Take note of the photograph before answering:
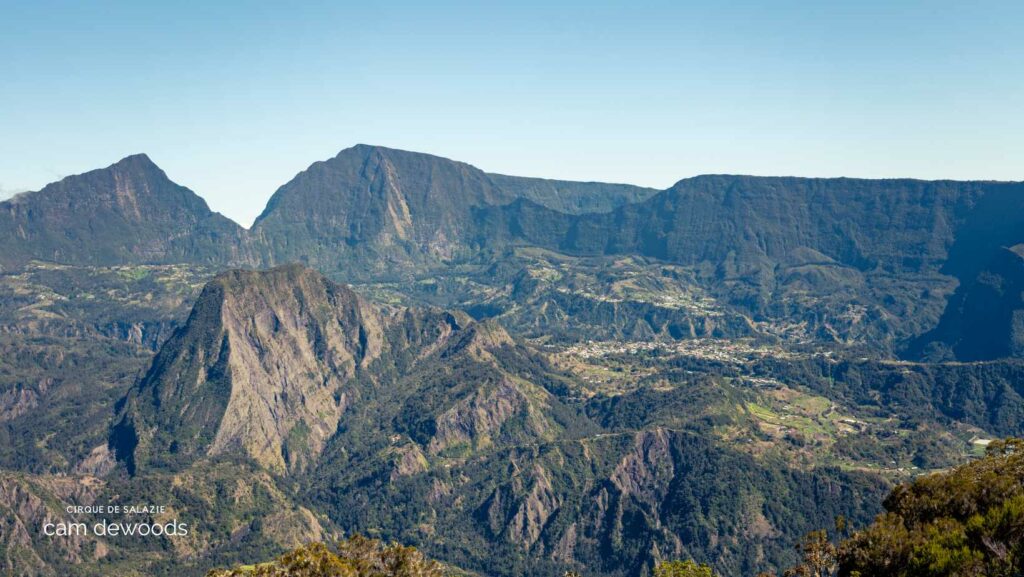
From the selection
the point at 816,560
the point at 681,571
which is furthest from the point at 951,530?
the point at 681,571

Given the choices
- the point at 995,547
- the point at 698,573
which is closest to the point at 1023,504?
the point at 995,547

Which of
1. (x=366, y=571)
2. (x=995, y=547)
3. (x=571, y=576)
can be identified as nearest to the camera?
(x=995, y=547)

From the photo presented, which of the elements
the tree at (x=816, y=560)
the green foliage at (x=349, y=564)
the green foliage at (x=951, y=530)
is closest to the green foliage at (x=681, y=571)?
the tree at (x=816, y=560)

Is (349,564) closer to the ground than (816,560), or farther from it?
closer to the ground

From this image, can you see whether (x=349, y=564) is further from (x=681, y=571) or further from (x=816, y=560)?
(x=816, y=560)

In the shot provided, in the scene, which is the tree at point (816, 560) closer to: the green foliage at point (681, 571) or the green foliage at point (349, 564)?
the green foliage at point (681, 571)

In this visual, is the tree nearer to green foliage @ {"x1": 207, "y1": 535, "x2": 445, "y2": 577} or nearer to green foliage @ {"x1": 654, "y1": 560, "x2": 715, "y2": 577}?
green foliage @ {"x1": 654, "y1": 560, "x2": 715, "y2": 577}

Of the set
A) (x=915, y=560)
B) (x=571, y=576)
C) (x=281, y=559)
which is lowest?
(x=571, y=576)

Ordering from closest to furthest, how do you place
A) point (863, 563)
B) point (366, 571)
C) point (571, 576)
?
point (863, 563), point (366, 571), point (571, 576)

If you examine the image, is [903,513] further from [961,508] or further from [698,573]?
[698,573]
